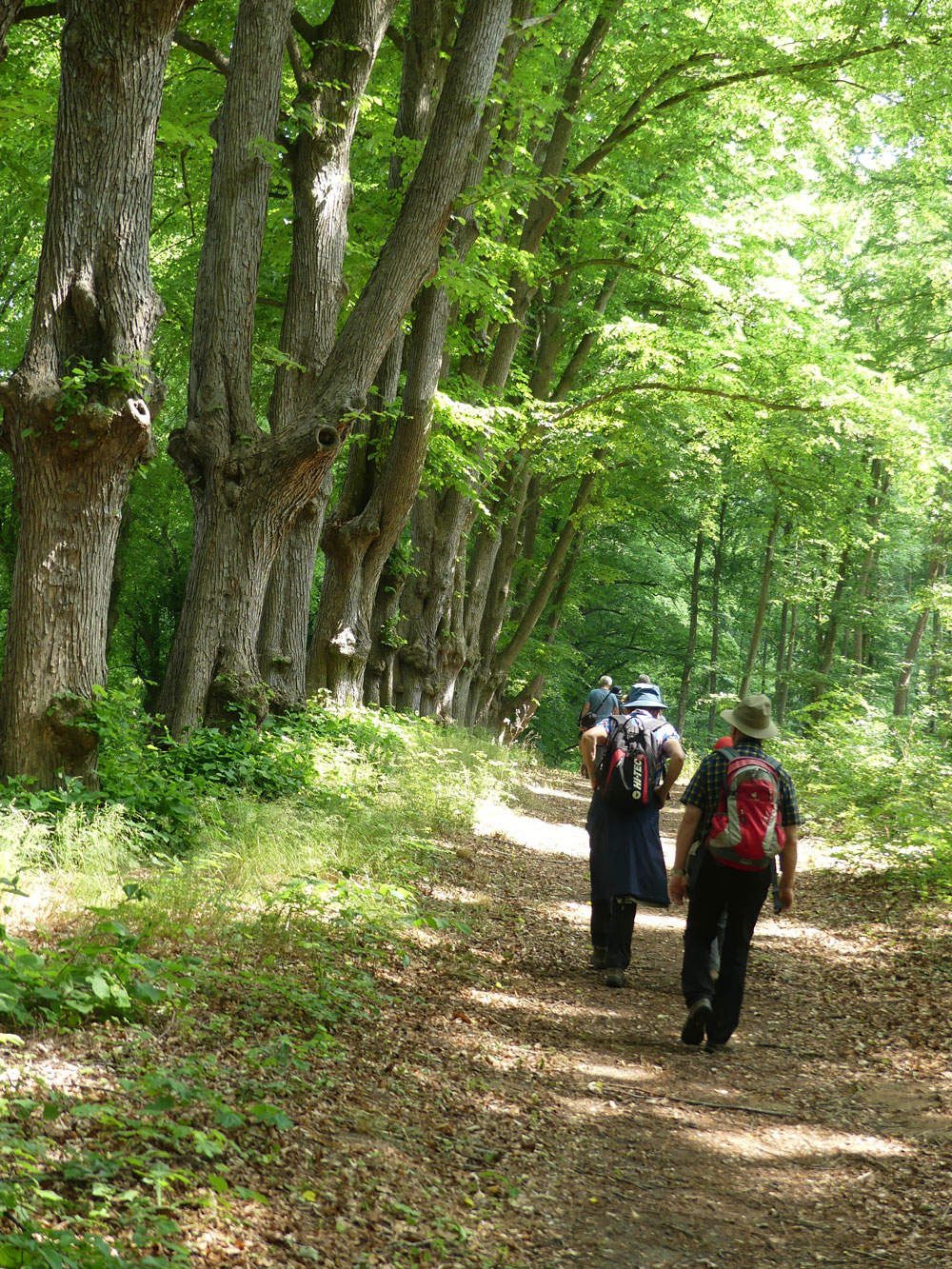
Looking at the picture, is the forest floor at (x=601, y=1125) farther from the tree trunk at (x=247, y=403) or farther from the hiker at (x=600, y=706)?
the hiker at (x=600, y=706)

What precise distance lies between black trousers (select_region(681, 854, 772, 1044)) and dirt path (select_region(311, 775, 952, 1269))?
28 centimetres

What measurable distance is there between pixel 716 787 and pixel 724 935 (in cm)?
79

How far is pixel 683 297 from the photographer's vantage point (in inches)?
683

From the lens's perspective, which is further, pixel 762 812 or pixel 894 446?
pixel 894 446

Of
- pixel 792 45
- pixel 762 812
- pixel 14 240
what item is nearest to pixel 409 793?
pixel 762 812

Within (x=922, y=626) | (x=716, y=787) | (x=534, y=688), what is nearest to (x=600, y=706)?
(x=716, y=787)

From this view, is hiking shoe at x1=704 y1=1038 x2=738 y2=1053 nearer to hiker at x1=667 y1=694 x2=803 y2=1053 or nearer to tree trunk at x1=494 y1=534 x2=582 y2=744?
hiker at x1=667 y1=694 x2=803 y2=1053

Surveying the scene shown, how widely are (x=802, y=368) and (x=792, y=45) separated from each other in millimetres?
4243

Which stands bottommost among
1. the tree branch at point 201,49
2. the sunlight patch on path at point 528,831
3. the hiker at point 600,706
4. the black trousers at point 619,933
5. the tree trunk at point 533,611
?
the sunlight patch on path at point 528,831

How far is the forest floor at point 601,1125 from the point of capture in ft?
11.2

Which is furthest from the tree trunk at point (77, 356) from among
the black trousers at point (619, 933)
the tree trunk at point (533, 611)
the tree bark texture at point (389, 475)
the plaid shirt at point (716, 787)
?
the tree trunk at point (533, 611)

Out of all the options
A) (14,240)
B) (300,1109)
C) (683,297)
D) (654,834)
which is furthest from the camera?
(14,240)

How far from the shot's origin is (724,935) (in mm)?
5703

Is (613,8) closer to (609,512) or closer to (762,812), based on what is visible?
(609,512)
